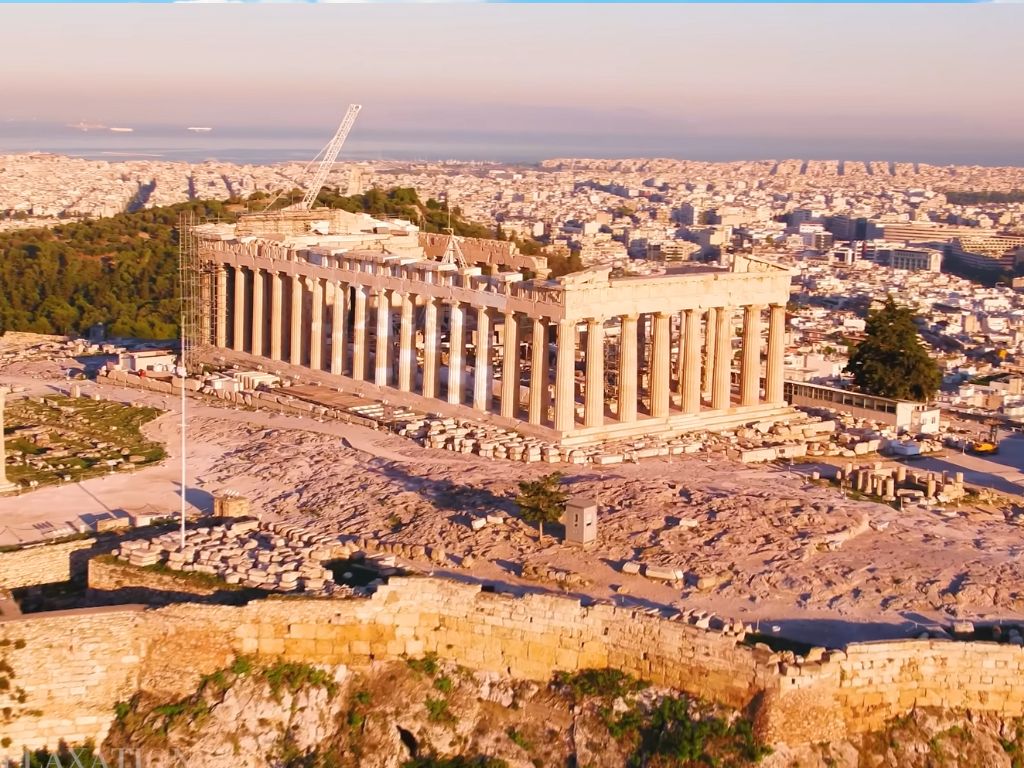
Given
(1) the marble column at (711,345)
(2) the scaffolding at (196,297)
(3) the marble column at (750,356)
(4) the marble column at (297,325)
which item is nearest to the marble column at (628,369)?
(1) the marble column at (711,345)

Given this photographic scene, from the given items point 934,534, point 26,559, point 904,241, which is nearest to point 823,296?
point 904,241

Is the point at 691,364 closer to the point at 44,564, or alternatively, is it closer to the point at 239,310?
the point at 239,310

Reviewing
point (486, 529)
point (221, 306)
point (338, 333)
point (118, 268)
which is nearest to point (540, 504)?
point (486, 529)

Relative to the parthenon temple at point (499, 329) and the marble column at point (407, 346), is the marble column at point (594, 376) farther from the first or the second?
the marble column at point (407, 346)

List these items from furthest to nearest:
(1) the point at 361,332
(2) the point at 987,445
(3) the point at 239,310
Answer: (3) the point at 239,310
(1) the point at 361,332
(2) the point at 987,445

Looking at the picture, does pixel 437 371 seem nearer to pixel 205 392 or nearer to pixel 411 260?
pixel 411 260

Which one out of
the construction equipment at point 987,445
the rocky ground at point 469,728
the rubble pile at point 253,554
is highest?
the construction equipment at point 987,445

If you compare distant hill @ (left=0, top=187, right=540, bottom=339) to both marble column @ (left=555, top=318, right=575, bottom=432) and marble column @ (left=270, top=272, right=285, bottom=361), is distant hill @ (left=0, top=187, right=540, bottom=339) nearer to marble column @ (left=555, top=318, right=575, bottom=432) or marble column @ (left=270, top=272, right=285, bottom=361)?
marble column @ (left=270, top=272, right=285, bottom=361)
